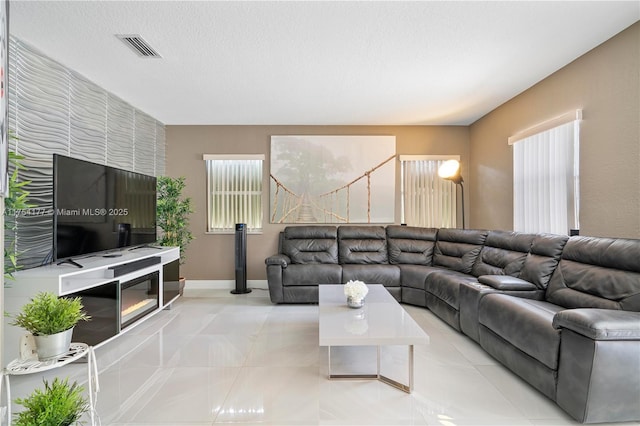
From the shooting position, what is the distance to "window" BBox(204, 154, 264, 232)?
4.65 m

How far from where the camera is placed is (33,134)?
247 centimetres

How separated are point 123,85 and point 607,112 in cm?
458

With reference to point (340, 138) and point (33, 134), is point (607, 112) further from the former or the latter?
point (33, 134)

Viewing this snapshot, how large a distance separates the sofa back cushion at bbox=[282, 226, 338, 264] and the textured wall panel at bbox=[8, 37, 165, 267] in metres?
2.37

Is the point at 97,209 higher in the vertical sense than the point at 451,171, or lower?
lower

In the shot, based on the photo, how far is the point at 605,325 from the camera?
150cm

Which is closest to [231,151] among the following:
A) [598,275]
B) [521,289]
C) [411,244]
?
[411,244]

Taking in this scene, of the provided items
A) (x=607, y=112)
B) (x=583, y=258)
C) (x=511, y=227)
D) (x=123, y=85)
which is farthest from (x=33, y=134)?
(x=511, y=227)

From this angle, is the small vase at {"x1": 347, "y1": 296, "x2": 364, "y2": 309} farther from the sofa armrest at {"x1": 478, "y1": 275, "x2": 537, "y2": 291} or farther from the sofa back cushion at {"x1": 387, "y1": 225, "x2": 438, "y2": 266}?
the sofa back cushion at {"x1": 387, "y1": 225, "x2": 438, "y2": 266}

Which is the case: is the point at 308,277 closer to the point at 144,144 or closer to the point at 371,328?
the point at 371,328

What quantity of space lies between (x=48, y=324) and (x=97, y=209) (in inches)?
72.0

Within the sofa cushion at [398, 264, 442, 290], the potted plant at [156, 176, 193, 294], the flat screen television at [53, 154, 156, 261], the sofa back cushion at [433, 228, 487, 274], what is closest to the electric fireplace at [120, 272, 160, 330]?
the flat screen television at [53, 154, 156, 261]

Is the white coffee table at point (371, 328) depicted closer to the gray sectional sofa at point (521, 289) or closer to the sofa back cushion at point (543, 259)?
the gray sectional sofa at point (521, 289)

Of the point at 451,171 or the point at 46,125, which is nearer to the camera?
the point at 46,125
